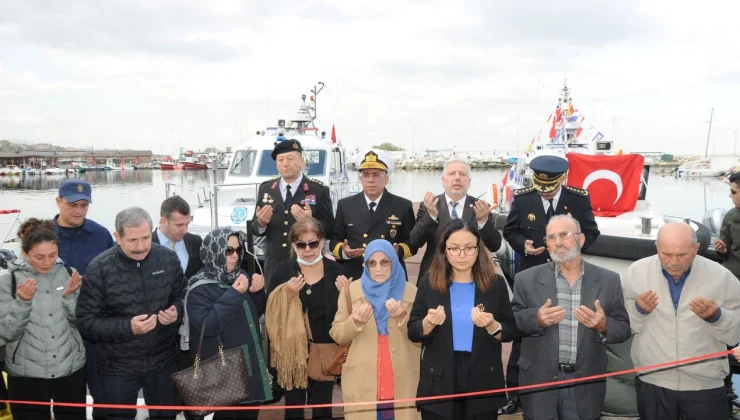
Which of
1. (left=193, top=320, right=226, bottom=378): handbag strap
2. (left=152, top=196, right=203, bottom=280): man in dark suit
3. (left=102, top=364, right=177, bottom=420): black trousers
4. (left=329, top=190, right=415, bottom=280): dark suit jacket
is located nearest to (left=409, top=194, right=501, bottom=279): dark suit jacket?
(left=329, top=190, right=415, bottom=280): dark suit jacket

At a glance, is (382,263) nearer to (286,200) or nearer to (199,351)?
(199,351)

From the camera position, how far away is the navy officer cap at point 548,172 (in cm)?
356

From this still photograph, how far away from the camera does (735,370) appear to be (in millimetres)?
3822

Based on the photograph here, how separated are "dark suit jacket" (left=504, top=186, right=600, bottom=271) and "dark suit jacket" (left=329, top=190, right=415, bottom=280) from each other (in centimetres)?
74

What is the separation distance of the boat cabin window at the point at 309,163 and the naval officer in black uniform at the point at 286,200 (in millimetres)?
4151

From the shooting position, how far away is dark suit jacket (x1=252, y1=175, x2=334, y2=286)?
3980mm

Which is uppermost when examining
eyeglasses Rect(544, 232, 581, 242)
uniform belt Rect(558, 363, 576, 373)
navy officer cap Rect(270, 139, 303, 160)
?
navy officer cap Rect(270, 139, 303, 160)

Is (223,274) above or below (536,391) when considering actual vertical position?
above

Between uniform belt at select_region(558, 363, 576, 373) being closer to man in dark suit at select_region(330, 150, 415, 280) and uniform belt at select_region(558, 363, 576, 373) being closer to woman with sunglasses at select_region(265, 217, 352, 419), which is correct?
woman with sunglasses at select_region(265, 217, 352, 419)

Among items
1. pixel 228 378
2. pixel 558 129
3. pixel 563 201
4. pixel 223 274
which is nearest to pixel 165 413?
pixel 228 378

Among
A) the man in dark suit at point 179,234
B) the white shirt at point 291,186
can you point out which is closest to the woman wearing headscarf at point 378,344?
the man in dark suit at point 179,234

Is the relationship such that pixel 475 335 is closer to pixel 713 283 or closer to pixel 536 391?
pixel 536 391

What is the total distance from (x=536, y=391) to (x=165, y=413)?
2098 mm

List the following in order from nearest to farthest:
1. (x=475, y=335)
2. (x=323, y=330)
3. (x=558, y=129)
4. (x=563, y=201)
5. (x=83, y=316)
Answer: (x=475, y=335) < (x=83, y=316) < (x=323, y=330) < (x=563, y=201) < (x=558, y=129)
